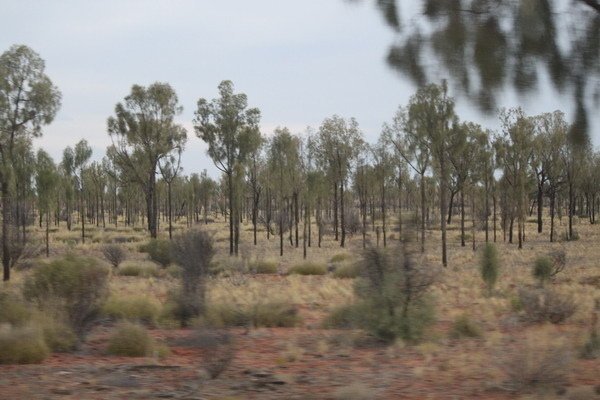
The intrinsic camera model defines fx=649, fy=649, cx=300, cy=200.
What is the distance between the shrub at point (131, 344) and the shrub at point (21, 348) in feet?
3.72

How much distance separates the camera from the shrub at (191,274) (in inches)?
551

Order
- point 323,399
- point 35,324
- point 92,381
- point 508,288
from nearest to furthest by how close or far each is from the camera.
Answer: point 323,399 → point 92,381 → point 35,324 → point 508,288

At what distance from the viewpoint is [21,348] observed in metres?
9.56

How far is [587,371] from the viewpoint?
911 centimetres

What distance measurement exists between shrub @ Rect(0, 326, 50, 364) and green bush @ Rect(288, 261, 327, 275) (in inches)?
702

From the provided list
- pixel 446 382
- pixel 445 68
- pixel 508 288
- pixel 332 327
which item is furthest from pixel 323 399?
pixel 508 288

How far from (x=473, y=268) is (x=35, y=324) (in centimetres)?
2297

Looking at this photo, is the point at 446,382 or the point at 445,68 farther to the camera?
the point at 446,382

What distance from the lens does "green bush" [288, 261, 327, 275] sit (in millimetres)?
27484

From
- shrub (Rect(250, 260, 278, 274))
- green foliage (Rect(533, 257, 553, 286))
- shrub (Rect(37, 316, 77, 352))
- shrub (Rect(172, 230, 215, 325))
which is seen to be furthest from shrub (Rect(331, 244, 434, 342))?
shrub (Rect(250, 260, 278, 274))

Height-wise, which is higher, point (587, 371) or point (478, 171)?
point (478, 171)

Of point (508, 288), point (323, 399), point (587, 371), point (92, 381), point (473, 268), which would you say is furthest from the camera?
point (473, 268)

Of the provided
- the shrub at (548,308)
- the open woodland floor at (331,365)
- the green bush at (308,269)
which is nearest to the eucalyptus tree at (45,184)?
the green bush at (308,269)

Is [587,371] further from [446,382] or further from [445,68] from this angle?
[445,68]
